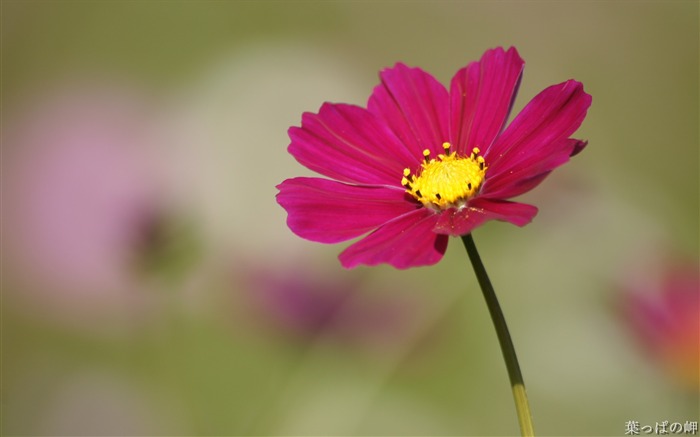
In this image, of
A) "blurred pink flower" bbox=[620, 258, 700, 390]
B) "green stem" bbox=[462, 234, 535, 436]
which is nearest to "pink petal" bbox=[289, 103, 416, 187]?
"green stem" bbox=[462, 234, 535, 436]

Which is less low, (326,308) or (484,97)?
(484,97)

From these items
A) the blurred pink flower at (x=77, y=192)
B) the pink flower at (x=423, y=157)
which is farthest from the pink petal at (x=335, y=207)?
the blurred pink flower at (x=77, y=192)

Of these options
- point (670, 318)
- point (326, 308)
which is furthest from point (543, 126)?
point (326, 308)

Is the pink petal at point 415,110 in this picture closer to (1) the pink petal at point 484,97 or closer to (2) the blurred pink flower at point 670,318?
(1) the pink petal at point 484,97

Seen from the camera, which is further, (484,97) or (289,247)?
(289,247)

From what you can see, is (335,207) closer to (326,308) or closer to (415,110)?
(415,110)

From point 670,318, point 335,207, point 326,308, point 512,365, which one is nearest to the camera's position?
point 512,365
